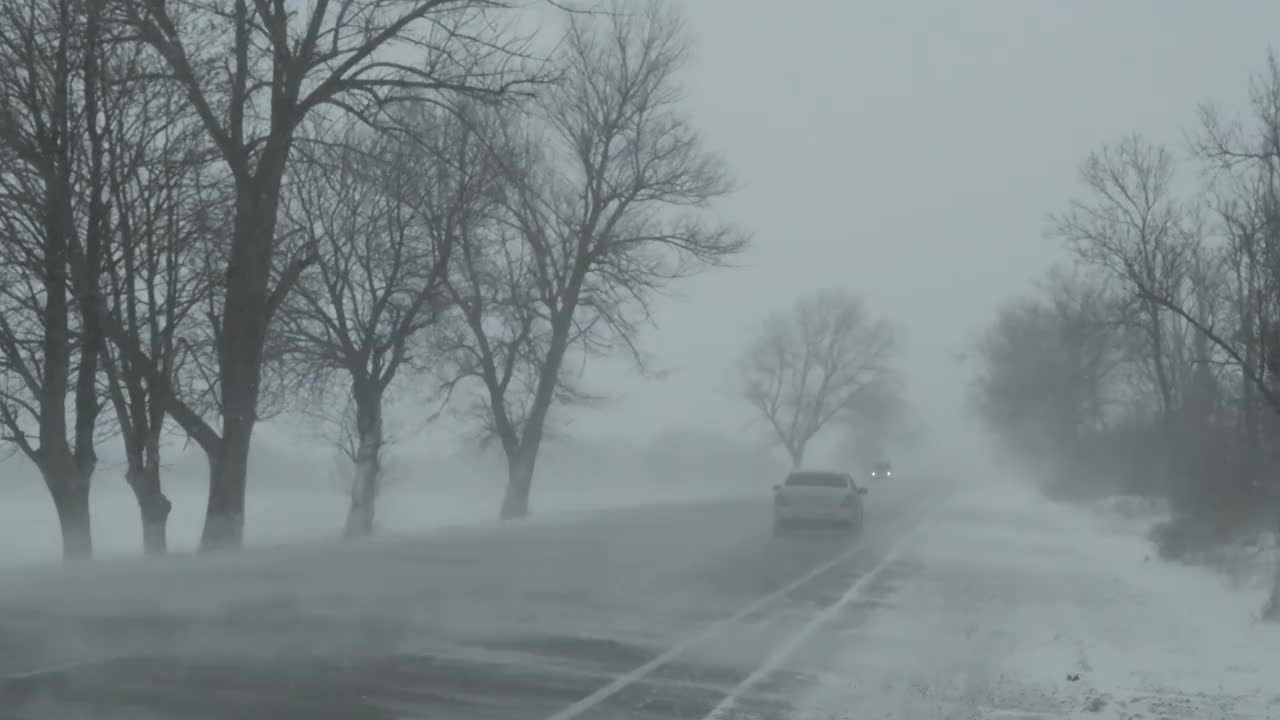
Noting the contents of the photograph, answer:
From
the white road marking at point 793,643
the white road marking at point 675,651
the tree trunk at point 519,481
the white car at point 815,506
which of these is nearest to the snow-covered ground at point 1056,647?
the white road marking at point 793,643

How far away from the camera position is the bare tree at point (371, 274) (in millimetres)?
25020

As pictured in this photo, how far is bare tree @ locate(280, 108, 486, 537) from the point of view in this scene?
25.0 metres

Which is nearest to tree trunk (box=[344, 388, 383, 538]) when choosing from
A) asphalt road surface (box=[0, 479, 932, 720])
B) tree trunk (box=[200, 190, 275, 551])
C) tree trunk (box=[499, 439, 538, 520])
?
asphalt road surface (box=[0, 479, 932, 720])

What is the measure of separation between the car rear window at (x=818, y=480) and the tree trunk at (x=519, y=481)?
23.1 ft

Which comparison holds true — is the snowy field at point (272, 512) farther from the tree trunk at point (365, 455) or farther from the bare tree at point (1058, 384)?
the bare tree at point (1058, 384)

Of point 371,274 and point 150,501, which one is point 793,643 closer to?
point 150,501

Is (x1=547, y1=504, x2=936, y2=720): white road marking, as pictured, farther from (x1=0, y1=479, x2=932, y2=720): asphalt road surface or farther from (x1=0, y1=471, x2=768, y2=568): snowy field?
(x1=0, y1=471, x2=768, y2=568): snowy field

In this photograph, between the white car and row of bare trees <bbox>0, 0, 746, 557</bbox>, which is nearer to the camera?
row of bare trees <bbox>0, 0, 746, 557</bbox>

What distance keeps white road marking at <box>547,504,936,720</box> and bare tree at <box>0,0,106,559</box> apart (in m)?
8.51

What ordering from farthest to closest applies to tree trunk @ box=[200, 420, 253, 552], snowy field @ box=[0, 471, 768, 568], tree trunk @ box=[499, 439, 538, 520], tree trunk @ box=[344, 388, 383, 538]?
tree trunk @ box=[499, 439, 538, 520] → snowy field @ box=[0, 471, 768, 568] → tree trunk @ box=[344, 388, 383, 538] → tree trunk @ box=[200, 420, 253, 552]

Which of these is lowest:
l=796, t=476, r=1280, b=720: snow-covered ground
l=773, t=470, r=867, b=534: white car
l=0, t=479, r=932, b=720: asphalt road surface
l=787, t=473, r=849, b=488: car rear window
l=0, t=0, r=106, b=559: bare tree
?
l=796, t=476, r=1280, b=720: snow-covered ground

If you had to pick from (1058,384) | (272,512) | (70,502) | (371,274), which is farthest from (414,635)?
(1058,384)

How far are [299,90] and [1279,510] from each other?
1644 cm

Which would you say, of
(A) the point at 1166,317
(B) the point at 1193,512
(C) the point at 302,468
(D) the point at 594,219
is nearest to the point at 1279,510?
(B) the point at 1193,512
